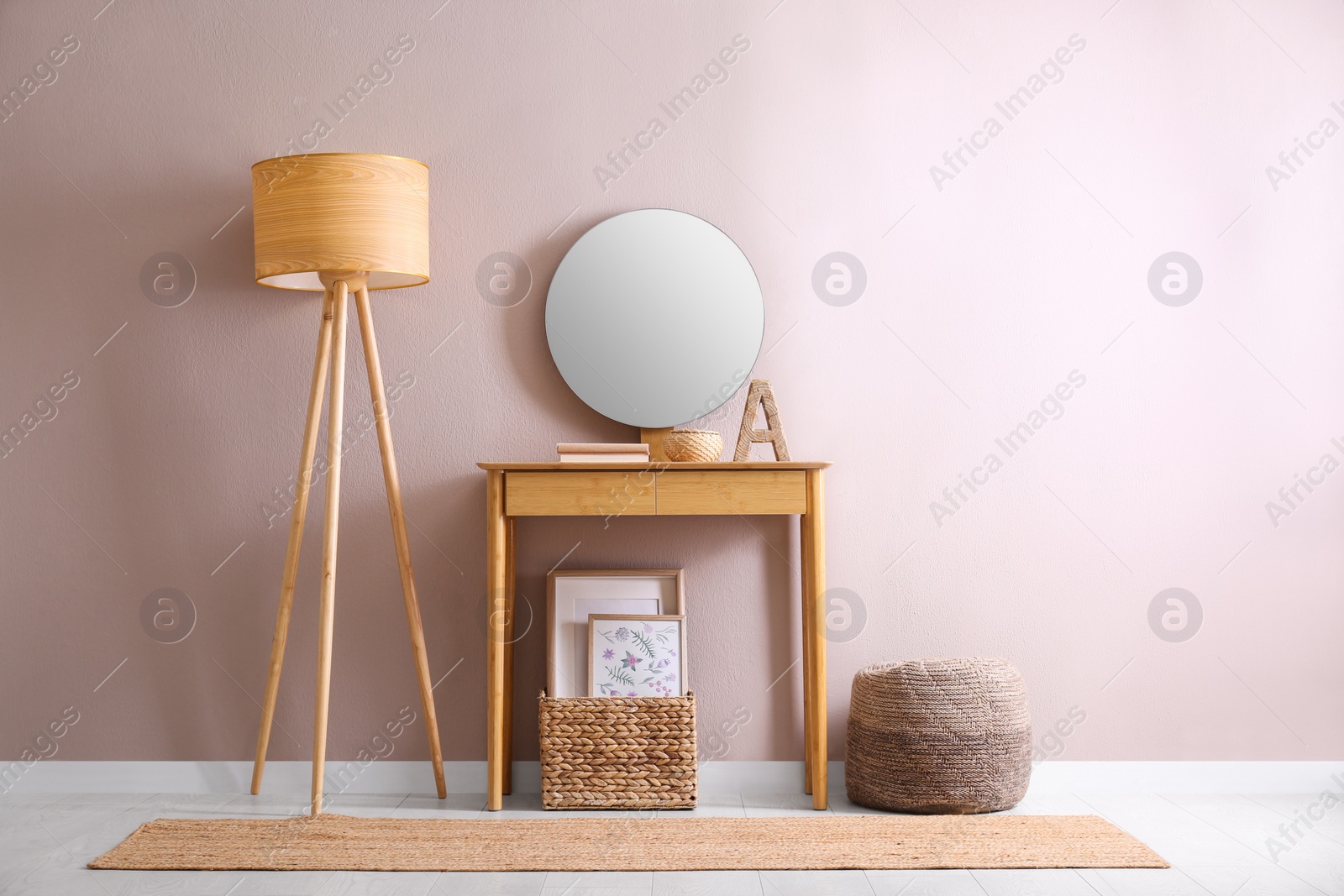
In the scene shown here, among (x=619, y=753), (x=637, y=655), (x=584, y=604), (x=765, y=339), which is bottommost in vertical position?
(x=619, y=753)

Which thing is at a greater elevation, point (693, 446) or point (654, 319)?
point (654, 319)

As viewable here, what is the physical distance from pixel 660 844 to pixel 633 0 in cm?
225

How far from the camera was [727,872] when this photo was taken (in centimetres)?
205

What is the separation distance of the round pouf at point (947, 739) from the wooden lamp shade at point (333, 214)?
165cm

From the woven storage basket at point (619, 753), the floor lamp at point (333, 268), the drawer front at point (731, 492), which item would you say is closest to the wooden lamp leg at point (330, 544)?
the floor lamp at point (333, 268)

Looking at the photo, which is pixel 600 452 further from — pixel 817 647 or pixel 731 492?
pixel 817 647

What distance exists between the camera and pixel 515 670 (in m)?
2.67

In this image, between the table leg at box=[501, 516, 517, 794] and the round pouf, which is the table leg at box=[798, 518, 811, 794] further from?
the table leg at box=[501, 516, 517, 794]

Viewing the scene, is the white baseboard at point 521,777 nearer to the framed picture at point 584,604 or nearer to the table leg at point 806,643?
the table leg at point 806,643

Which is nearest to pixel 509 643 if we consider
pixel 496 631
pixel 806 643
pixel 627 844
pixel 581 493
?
pixel 496 631

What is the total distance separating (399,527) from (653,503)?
673 millimetres

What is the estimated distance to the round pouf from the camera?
2.37 meters

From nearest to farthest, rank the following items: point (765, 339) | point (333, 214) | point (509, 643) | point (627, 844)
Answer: point (627, 844), point (333, 214), point (509, 643), point (765, 339)

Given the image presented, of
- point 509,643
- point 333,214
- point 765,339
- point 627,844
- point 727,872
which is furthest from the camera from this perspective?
point 765,339
